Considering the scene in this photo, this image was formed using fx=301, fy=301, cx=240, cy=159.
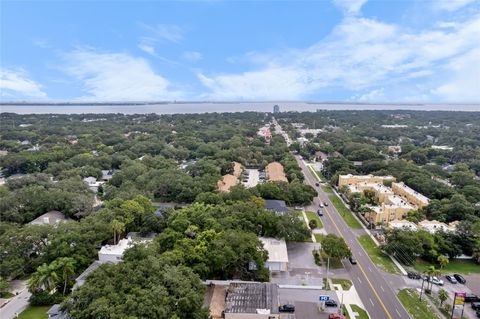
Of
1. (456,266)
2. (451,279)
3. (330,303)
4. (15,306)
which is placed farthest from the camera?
(456,266)

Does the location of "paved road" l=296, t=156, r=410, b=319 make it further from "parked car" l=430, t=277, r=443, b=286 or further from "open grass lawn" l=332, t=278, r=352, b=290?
"parked car" l=430, t=277, r=443, b=286

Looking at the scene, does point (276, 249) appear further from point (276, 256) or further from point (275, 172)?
point (275, 172)

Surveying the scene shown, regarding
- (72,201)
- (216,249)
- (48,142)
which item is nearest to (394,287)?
(216,249)

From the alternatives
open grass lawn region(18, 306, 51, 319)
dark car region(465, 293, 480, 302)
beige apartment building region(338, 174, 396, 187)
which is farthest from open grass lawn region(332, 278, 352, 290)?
beige apartment building region(338, 174, 396, 187)

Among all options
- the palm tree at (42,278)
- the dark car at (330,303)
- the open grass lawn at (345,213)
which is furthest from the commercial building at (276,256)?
the palm tree at (42,278)

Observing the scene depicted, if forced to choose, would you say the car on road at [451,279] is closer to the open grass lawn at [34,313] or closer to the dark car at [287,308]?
the dark car at [287,308]

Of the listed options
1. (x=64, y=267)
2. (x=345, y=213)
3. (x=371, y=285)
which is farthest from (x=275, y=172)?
(x=64, y=267)

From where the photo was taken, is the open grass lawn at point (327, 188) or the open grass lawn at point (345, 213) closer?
the open grass lawn at point (345, 213)

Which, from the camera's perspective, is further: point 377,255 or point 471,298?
point 377,255
